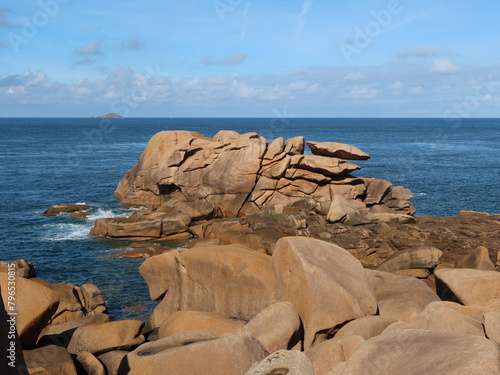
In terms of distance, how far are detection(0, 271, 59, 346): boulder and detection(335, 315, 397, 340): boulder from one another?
7.94 metres

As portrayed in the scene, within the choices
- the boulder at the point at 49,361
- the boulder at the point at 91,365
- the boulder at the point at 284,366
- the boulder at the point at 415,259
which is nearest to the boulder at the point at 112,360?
the boulder at the point at 91,365

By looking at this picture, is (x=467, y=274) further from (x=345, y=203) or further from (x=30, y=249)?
(x=30, y=249)

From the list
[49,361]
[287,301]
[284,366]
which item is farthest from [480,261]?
[49,361]

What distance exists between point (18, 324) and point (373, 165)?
233 ft

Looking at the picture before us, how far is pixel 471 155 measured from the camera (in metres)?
96.3

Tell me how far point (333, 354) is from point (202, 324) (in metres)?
5.25

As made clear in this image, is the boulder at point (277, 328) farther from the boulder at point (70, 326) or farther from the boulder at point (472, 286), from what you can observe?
the boulder at point (70, 326)

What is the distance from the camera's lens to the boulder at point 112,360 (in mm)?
13581

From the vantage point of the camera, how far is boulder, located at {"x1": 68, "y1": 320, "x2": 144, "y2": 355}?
50.9ft

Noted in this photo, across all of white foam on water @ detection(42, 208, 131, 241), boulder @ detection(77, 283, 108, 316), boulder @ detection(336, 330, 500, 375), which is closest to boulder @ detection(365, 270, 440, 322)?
boulder @ detection(336, 330, 500, 375)

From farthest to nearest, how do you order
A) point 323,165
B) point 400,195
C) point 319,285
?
point 400,195 → point 323,165 → point 319,285

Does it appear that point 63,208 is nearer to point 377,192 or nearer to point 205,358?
point 377,192

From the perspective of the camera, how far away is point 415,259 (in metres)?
27.5

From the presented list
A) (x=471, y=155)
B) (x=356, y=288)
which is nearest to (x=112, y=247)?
(x=356, y=288)
